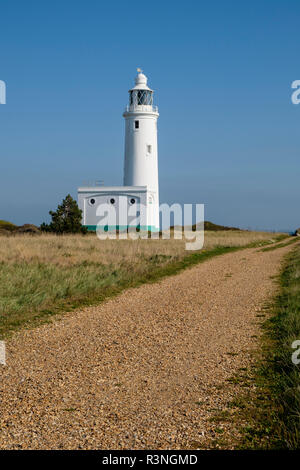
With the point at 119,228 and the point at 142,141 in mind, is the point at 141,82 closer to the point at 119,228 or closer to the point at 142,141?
the point at 142,141

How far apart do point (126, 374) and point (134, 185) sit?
37.2 metres

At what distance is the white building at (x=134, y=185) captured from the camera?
41.5m

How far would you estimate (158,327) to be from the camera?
791 cm

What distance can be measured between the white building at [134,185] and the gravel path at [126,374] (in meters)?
31.5

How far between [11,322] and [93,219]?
3470 centimetres

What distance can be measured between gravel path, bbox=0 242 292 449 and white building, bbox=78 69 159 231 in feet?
103

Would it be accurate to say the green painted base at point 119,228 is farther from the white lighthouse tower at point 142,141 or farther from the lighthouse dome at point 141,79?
the lighthouse dome at point 141,79

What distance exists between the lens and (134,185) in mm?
42188

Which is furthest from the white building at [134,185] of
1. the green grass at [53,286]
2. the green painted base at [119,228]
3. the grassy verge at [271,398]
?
the grassy verge at [271,398]

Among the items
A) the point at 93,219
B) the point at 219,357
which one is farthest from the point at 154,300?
the point at 93,219

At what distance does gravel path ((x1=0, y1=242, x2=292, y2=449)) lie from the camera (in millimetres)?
3914

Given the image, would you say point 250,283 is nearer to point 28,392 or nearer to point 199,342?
point 199,342

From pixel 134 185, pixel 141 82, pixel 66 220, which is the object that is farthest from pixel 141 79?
pixel 66 220

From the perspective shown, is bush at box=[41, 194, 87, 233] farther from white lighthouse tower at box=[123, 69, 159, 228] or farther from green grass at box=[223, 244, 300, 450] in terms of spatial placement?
green grass at box=[223, 244, 300, 450]
